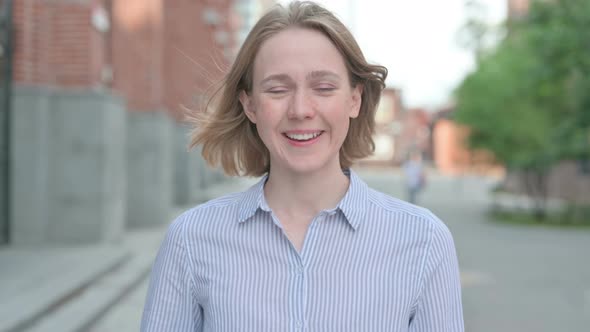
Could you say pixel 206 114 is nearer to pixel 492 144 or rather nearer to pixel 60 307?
pixel 60 307

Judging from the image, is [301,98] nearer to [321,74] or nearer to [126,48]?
[321,74]

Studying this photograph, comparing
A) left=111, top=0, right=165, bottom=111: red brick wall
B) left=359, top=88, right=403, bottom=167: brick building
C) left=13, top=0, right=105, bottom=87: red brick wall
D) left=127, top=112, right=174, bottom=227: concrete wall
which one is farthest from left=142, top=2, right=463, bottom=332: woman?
left=359, top=88, right=403, bottom=167: brick building

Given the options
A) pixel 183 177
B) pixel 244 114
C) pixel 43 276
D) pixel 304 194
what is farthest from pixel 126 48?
pixel 304 194

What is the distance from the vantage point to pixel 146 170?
16.6 meters

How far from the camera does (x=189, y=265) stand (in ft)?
6.30

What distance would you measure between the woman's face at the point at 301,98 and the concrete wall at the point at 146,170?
14.6m

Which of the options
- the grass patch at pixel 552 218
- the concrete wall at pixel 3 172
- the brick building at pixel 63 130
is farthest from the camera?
the grass patch at pixel 552 218

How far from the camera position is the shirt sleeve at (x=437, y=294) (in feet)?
6.23

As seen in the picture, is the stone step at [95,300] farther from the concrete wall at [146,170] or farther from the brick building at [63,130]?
the concrete wall at [146,170]

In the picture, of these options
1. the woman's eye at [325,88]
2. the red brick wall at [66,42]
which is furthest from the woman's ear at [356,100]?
the red brick wall at [66,42]

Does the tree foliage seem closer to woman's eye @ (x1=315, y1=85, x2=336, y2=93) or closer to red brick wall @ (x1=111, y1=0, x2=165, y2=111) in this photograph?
red brick wall @ (x1=111, y1=0, x2=165, y2=111)

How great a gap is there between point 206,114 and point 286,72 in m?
0.51

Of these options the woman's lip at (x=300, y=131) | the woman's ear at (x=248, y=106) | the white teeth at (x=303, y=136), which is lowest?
the white teeth at (x=303, y=136)

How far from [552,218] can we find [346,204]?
23.5m
